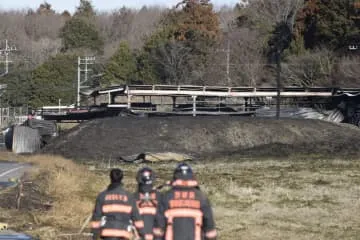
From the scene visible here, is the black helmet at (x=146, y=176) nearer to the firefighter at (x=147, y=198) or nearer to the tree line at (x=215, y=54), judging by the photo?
the firefighter at (x=147, y=198)

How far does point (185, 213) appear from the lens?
9.55 m

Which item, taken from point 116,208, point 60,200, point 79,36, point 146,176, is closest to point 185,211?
point 116,208

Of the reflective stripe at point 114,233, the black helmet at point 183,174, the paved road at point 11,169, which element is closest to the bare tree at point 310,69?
the paved road at point 11,169

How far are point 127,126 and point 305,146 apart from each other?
8.99 meters

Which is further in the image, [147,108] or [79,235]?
[147,108]

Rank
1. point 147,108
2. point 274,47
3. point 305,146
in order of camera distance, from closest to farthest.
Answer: point 305,146 < point 147,108 < point 274,47

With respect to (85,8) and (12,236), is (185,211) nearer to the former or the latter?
(12,236)

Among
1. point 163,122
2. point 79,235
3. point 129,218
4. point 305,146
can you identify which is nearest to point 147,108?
point 163,122

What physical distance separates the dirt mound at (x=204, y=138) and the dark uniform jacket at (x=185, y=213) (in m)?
28.7

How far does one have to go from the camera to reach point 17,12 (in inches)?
6166

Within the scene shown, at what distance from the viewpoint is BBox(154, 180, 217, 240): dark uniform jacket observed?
9539mm

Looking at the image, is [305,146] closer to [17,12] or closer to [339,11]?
[339,11]

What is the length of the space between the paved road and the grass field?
81 centimetres

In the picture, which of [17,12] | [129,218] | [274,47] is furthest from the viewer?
[17,12]
